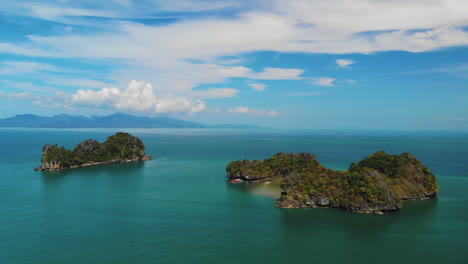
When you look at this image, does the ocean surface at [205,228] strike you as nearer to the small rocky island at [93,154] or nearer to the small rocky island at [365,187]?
the small rocky island at [365,187]

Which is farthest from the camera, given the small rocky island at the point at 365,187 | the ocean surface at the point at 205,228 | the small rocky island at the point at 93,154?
the small rocky island at the point at 93,154

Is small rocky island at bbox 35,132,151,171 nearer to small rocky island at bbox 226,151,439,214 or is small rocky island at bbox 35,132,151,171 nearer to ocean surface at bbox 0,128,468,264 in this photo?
ocean surface at bbox 0,128,468,264

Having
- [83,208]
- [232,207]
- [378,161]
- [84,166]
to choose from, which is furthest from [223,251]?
[84,166]

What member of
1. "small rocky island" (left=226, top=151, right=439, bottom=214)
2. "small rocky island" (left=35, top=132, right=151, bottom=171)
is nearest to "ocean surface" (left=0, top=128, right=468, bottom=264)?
"small rocky island" (left=226, top=151, right=439, bottom=214)

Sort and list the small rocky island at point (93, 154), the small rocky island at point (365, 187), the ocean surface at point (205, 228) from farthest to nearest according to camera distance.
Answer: the small rocky island at point (93, 154) < the small rocky island at point (365, 187) < the ocean surface at point (205, 228)

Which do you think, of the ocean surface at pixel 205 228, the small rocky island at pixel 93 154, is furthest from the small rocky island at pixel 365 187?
the small rocky island at pixel 93 154

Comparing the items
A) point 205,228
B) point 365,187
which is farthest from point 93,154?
point 365,187
